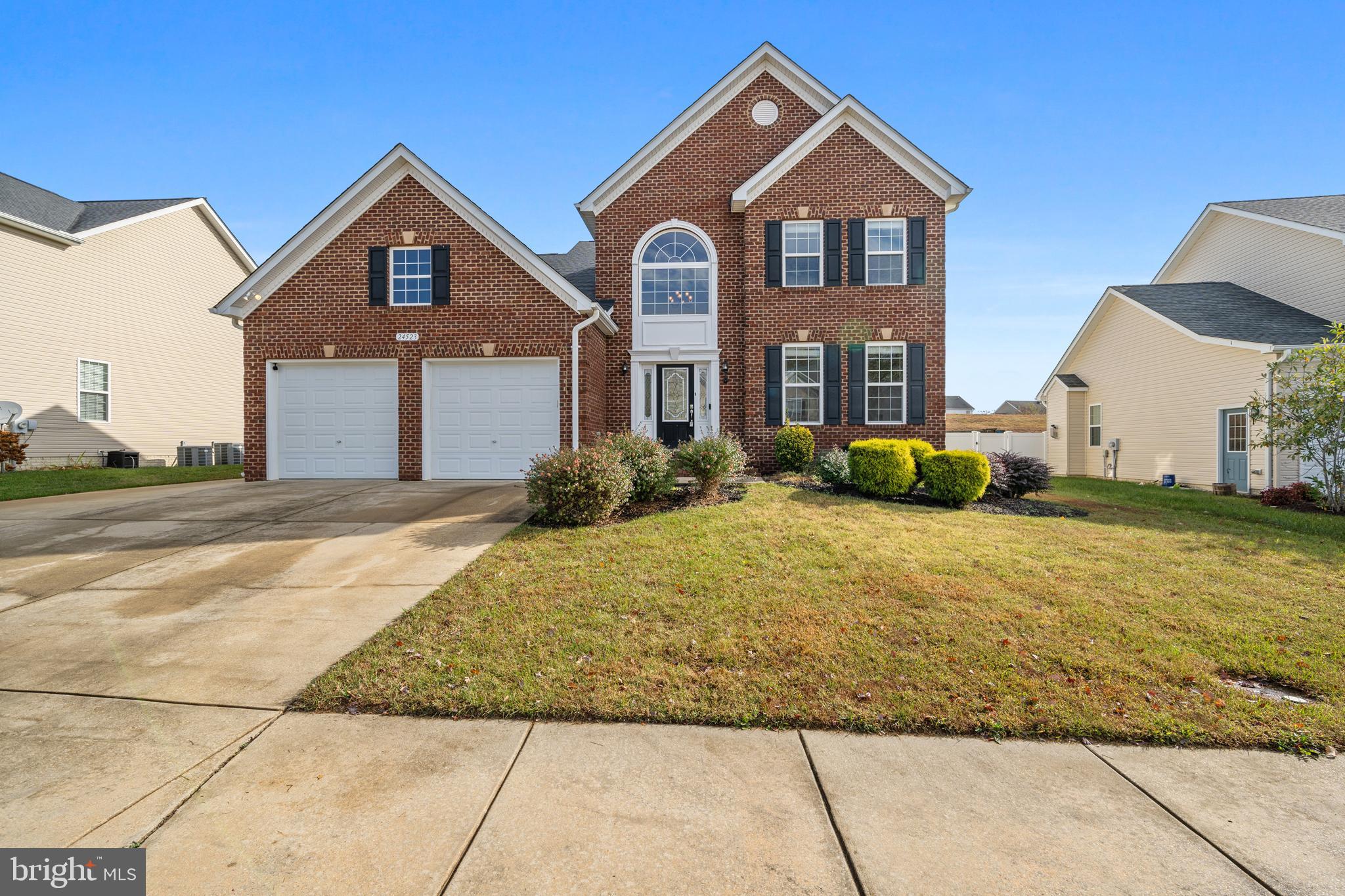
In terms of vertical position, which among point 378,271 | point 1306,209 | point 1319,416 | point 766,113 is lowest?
point 1319,416

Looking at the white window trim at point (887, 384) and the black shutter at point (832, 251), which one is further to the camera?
the black shutter at point (832, 251)

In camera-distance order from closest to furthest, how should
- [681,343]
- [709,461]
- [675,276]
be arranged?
[709,461]
[681,343]
[675,276]

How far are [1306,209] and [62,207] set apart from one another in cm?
3342

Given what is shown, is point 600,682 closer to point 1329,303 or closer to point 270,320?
point 270,320

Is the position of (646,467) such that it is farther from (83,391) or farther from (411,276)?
(83,391)

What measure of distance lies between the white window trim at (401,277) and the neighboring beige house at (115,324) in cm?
977

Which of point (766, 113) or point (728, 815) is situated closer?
point (728, 815)

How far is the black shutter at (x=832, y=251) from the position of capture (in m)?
13.8

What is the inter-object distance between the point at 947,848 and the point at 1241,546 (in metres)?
7.70

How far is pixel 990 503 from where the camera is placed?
1020 cm

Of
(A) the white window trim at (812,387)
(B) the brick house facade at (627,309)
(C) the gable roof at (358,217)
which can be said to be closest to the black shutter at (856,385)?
(B) the brick house facade at (627,309)

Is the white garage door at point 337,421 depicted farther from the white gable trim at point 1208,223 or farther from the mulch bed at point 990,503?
the white gable trim at point 1208,223

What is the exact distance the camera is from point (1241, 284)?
17.6 m

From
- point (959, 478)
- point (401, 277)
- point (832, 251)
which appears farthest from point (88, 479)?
point (959, 478)
